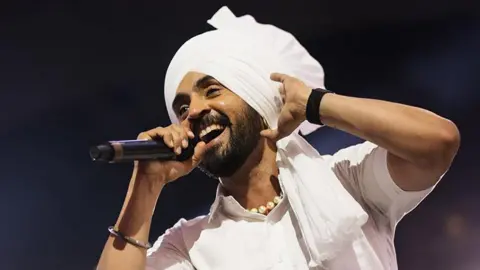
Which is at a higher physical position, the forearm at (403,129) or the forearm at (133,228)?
A: the forearm at (403,129)

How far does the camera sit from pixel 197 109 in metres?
1.39

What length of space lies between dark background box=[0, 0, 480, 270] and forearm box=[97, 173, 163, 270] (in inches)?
38.7

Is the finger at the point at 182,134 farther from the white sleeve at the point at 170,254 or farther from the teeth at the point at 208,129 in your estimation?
the white sleeve at the point at 170,254

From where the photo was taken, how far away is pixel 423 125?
46.3 inches

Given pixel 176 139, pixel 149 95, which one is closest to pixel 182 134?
pixel 176 139

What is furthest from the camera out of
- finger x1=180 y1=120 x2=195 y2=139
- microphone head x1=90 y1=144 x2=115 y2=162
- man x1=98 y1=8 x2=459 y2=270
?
finger x1=180 y1=120 x2=195 y2=139

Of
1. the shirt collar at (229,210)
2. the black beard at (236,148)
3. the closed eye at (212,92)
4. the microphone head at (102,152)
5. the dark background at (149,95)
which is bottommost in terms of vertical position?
the dark background at (149,95)

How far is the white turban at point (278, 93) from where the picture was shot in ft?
4.03

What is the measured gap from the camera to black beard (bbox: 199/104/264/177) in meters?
1.39

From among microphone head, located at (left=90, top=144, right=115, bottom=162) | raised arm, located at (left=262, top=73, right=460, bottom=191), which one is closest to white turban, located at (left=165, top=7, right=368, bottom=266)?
raised arm, located at (left=262, top=73, right=460, bottom=191)

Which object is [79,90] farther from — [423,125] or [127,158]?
[423,125]

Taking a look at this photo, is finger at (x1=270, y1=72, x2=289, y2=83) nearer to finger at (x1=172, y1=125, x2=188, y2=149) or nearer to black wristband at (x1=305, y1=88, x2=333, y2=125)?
black wristband at (x1=305, y1=88, x2=333, y2=125)

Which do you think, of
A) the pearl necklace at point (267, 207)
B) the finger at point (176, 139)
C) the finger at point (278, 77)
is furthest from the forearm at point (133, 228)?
the finger at point (278, 77)

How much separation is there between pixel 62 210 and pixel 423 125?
1.43 metres
